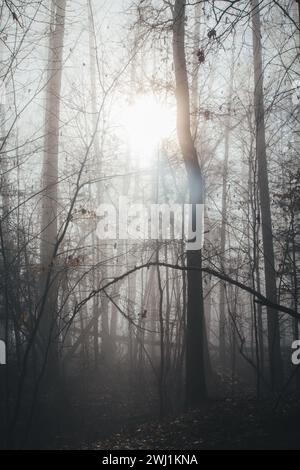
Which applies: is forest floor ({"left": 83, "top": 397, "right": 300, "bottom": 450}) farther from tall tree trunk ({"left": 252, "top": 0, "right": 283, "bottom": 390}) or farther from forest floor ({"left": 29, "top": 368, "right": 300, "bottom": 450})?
tall tree trunk ({"left": 252, "top": 0, "right": 283, "bottom": 390})

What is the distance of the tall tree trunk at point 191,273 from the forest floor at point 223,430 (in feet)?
2.50

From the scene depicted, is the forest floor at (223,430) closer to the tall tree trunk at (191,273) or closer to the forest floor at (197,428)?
the forest floor at (197,428)

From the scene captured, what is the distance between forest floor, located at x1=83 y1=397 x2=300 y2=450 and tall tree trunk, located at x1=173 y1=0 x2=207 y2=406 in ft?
2.50

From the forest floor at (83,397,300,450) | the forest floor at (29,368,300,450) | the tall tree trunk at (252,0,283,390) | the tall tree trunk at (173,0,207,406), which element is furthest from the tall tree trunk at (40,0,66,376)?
the tall tree trunk at (252,0,283,390)

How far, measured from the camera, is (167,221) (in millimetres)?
14039

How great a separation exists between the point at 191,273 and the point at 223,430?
3021 millimetres

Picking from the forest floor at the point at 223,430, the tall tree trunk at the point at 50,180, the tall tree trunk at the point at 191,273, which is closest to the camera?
the forest floor at the point at 223,430

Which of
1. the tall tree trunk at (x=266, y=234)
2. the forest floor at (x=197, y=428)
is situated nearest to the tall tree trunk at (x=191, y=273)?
the forest floor at (x=197, y=428)

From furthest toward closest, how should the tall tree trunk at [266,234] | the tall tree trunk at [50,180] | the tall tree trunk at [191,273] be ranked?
the tall tree trunk at [266,234], the tall tree trunk at [50,180], the tall tree trunk at [191,273]

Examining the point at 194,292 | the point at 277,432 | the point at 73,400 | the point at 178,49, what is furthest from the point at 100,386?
the point at 178,49

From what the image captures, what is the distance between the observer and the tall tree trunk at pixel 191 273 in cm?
786

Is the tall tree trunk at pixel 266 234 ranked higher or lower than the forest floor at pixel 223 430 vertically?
higher

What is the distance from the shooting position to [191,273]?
820 centimetres

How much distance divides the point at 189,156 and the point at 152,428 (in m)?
4.73
